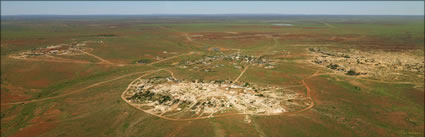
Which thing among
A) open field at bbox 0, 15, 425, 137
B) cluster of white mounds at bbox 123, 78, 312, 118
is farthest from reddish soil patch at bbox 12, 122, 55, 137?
cluster of white mounds at bbox 123, 78, 312, 118

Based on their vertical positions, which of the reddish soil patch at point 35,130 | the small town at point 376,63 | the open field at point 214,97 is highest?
the small town at point 376,63

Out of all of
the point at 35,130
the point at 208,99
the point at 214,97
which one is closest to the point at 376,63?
the point at 214,97

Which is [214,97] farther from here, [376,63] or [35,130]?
[376,63]

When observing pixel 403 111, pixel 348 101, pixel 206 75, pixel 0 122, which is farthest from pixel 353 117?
pixel 0 122

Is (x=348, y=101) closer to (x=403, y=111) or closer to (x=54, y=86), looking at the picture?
(x=403, y=111)

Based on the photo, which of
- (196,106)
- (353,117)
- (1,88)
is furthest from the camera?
(1,88)

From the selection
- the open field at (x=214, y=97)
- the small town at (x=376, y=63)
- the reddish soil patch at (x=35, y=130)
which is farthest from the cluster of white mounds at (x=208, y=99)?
the small town at (x=376, y=63)

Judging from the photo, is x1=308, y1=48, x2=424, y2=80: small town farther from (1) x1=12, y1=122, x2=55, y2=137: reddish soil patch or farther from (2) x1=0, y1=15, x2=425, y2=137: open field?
(1) x1=12, y1=122, x2=55, y2=137: reddish soil patch

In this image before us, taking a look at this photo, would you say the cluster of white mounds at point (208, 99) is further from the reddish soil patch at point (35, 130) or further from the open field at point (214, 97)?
the reddish soil patch at point (35, 130)
